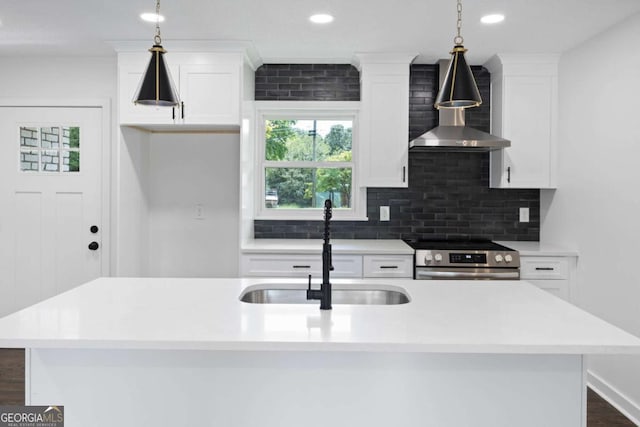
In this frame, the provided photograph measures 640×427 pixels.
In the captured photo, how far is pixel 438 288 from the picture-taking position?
7.70 feet

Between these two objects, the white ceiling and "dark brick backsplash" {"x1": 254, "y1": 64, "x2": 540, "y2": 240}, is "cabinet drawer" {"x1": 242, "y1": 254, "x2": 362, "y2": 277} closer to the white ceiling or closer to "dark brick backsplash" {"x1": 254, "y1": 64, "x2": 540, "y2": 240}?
"dark brick backsplash" {"x1": 254, "y1": 64, "x2": 540, "y2": 240}

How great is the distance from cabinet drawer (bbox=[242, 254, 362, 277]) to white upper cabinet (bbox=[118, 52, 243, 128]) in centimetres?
Result: 109

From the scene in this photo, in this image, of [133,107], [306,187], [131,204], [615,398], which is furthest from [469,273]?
[133,107]

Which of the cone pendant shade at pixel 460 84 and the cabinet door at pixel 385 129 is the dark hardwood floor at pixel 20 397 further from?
the cone pendant shade at pixel 460 84

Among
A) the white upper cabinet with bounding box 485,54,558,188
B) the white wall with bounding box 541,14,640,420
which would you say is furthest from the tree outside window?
the white wall with bounding box 541,14,640,420

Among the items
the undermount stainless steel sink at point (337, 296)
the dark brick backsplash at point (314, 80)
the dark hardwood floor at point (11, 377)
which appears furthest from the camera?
the dark brick backsplash at point (314, 80)

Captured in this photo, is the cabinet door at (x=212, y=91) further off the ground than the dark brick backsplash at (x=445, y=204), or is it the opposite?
the cabinet door at (x=212, y=91)

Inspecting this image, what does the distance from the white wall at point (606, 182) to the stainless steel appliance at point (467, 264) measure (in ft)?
1.76

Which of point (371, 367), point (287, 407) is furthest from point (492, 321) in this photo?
point (287, 407)

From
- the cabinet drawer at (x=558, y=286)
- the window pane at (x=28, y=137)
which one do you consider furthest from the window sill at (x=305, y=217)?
Result: the window pane at (x=28, y=137)

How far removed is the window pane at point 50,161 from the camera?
4.11 metres

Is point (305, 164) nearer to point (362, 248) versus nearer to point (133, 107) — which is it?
point (362, 248)

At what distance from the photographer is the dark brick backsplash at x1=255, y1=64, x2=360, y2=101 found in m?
4.21

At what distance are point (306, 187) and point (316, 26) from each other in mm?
1510
